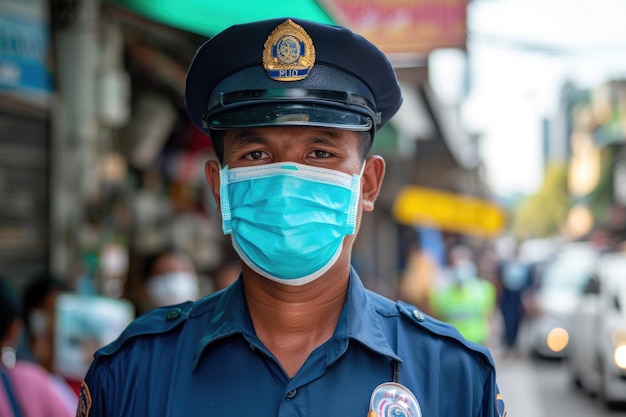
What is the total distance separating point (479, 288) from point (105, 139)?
4.22 m

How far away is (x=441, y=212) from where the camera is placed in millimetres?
15141

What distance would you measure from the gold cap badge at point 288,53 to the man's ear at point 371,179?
0.34 m

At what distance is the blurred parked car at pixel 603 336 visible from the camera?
28.2 ft

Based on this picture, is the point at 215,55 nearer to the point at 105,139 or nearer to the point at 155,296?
the point at 155,296

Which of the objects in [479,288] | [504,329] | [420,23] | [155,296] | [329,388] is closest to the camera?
[329,388]

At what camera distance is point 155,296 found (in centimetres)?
493

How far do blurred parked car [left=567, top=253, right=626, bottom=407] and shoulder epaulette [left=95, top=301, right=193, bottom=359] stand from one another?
7.60 meters

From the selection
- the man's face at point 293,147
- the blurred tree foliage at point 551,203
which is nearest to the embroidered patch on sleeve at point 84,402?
the man's face at point 293,147

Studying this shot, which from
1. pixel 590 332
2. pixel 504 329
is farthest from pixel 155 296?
pixel 504 329

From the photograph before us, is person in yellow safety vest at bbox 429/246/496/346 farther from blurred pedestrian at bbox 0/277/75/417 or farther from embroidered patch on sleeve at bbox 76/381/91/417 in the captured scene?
embroidered patch on sleeve at bbox 76/381/91/417

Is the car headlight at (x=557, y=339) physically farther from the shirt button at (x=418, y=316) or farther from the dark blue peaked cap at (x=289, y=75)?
the dark blue peaked cap at (x=289, y=75)

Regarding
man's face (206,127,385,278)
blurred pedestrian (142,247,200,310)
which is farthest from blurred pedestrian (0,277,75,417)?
blurred pedestrian (142,247,200,310)

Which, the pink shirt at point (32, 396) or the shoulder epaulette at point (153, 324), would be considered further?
the pink shirt at point (32, 396)

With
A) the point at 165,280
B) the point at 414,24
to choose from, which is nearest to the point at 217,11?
the point at 165,280
